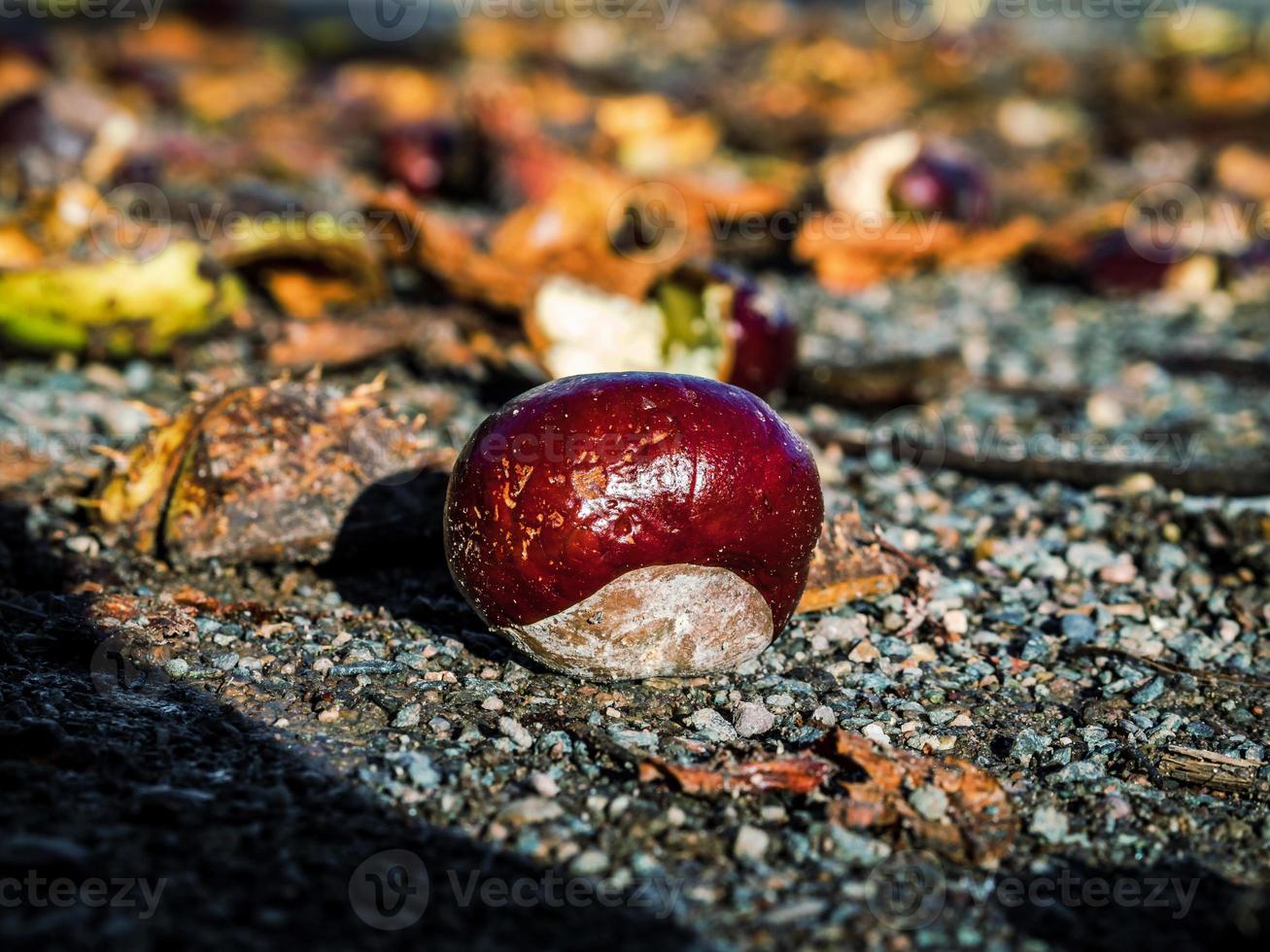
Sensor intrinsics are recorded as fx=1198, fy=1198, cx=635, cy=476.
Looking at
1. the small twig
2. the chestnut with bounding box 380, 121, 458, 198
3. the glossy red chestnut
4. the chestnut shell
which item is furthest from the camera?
the chestnut with bounding box 380, 121, 458, 198

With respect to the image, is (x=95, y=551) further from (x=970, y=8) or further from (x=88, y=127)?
(x=970, y=8)

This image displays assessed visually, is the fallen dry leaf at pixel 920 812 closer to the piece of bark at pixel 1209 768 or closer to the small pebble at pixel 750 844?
the small pebble at pixel 750 844

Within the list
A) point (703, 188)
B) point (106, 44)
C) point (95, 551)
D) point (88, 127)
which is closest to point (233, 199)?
point (88, 127)

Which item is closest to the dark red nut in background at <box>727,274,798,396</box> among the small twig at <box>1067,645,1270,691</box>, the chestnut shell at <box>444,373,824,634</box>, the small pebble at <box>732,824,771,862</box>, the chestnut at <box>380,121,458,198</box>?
the small twig at <box>1067,645,1270,691</box>

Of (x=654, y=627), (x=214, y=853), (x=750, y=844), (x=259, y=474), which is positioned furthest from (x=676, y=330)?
(x=214, y=853)

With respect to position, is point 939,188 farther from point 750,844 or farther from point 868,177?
point 750,844

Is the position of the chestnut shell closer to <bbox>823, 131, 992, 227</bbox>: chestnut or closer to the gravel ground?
the gravel ground

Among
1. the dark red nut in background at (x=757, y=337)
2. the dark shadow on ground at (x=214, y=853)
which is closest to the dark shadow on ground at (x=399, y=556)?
the dark shadow on ground at (x=214, y=853)
